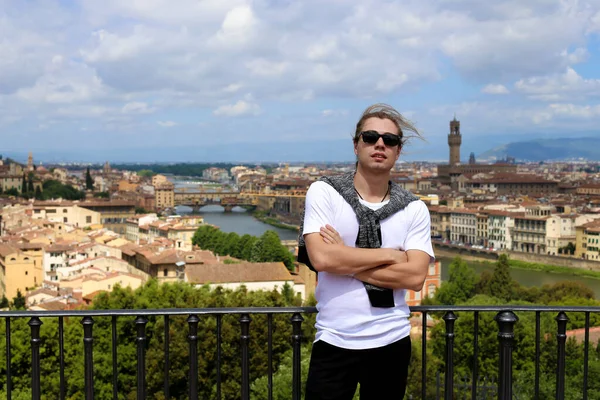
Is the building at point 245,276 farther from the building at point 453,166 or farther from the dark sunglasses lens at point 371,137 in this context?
the building at point 453,166

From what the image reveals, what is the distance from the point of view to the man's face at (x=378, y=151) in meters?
1.69

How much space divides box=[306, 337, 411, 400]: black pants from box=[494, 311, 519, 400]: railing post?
0.32 metres

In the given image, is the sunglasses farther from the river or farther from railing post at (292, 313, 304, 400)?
the river

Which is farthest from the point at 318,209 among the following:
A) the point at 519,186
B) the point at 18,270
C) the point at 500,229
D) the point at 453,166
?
the point at 453,166

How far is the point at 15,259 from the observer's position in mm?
20656

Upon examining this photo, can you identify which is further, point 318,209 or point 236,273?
point 236,273

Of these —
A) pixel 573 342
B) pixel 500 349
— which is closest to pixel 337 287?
pixel 500 349

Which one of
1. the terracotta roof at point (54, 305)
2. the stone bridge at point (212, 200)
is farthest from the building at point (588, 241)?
the stone bridge at point (212, 200)

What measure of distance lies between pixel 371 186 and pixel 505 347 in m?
0.58

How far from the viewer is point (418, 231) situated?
171 centimetres

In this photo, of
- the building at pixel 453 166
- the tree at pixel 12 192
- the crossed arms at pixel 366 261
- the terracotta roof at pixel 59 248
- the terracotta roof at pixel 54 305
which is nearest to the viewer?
the crossed arms at pixel 366 261

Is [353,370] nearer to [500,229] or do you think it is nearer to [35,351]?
[35,351]

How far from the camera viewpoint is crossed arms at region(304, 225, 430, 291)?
1600 mm

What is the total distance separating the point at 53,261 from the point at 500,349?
20938 millimetres
